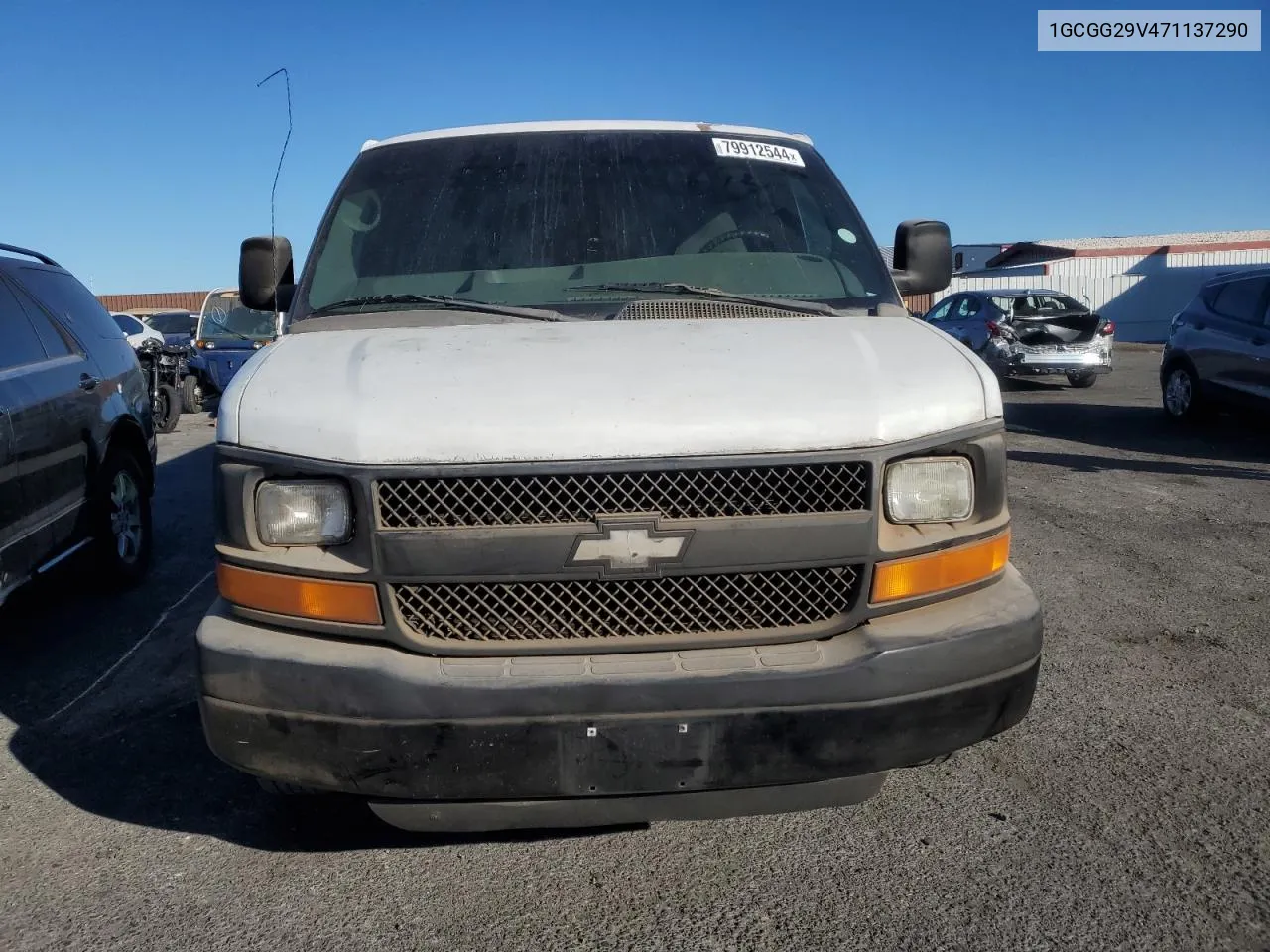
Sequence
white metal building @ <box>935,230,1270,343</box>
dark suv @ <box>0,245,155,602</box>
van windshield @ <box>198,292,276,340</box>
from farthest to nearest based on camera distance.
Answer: white metal building @ <box>935,230,1270,343</box>, van windshield @ <box>198,292,276,340</box>, dark suv @ <box>0,245,155,602</box>

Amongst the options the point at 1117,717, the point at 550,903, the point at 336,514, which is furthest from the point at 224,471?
the point at 1117,717

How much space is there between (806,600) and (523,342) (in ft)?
3.34

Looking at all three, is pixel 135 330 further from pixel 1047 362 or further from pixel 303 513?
pixel 303 513

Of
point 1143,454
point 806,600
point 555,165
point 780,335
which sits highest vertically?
point 555,165

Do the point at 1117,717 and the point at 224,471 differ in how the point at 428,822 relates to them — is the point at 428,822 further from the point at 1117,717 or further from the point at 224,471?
the point at 1117,717

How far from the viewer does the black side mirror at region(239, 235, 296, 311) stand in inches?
149

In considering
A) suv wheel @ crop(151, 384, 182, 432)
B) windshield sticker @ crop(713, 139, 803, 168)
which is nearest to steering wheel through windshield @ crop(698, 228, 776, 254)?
windshield sticker @ crop(713, 139, 803, 168)

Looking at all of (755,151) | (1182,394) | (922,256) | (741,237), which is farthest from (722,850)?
(1182,394)

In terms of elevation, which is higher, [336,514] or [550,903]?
[336,514]

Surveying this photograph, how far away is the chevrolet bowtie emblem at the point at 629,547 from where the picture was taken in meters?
2.32

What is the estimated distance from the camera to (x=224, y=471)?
7.88ft

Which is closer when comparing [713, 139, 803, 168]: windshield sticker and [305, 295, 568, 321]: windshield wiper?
[305, 295, 568, 321]: windshield wiper

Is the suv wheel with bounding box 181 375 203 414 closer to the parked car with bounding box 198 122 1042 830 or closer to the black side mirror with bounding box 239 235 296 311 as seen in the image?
the black side mirror with bounding box 239 235 296 311

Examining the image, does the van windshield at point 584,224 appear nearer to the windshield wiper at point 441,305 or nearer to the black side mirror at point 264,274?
the windshield wiper at point 441,305
